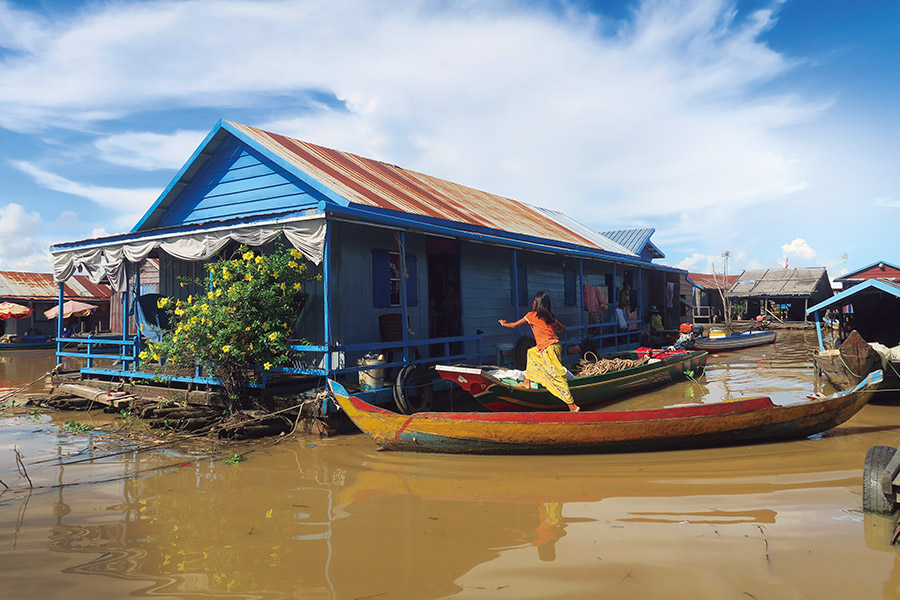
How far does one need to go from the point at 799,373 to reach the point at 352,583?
1505 cm

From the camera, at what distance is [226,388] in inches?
343

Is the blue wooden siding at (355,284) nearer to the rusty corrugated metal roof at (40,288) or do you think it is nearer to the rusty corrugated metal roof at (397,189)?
the rusty corrugated metal roof at (397,189)

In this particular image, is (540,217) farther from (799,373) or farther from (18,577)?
(18,577)

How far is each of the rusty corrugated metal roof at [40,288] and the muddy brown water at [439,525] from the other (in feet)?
80.7

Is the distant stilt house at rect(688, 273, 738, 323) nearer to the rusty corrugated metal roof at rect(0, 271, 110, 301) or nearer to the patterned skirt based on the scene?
the patterned skirt

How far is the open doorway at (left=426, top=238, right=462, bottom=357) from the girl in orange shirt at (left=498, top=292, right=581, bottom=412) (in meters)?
3.97

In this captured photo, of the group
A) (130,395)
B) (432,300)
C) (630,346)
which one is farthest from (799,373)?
(130,395)

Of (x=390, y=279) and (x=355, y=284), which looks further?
(x=390, y=279)

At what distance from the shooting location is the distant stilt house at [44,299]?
90.8 feet

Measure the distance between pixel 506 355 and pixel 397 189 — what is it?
4.79 metres

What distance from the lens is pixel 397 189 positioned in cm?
1259

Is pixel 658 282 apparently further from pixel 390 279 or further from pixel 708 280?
pixel 708 280

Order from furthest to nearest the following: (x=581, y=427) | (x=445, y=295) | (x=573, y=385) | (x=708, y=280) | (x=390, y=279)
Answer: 1. (x=708, y=280)
2. (x=445, y=295)
3. (x=390, y=279)
4. (x=573, y=385)
5. (x=581, y=427)

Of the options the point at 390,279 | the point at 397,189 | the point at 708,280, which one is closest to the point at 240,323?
the point at 390,279
